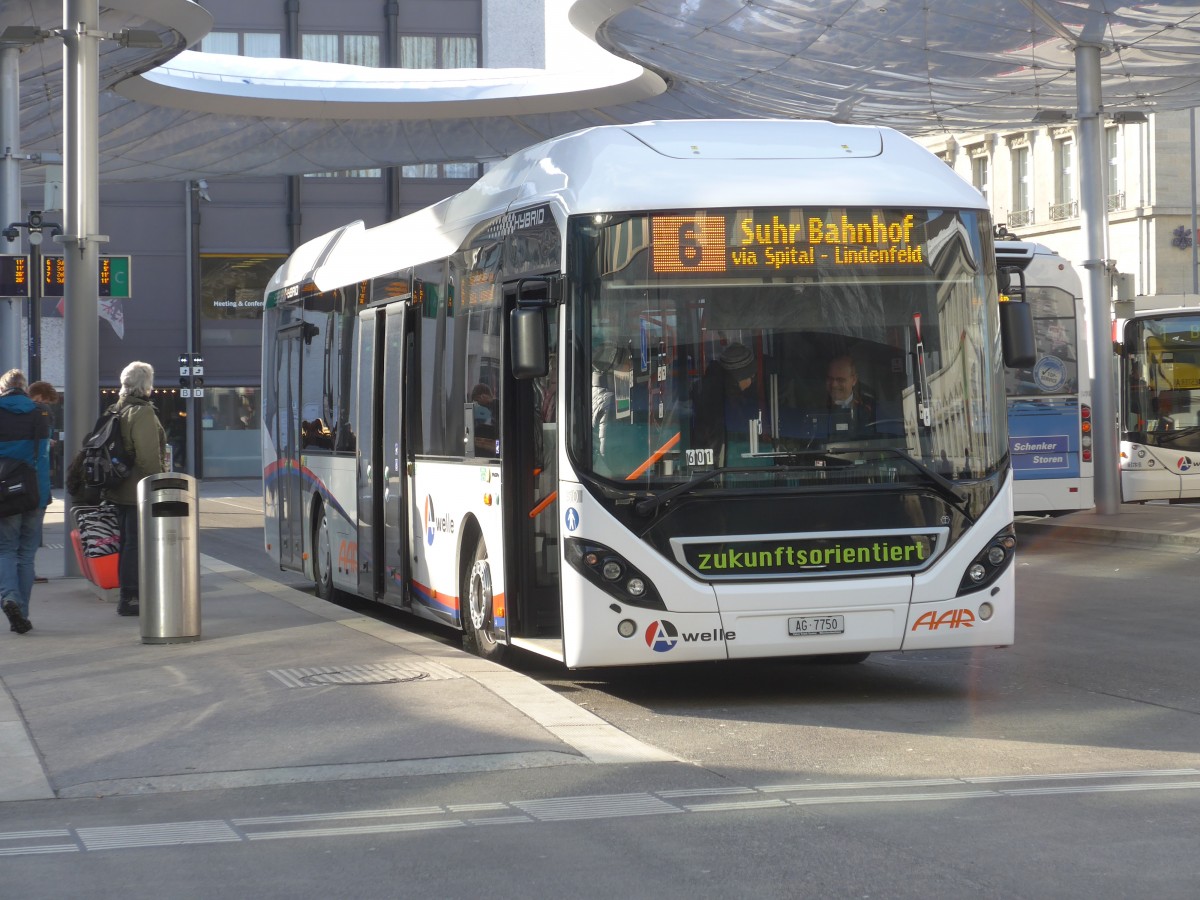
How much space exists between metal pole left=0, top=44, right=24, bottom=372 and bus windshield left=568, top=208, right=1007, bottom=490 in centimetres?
1725

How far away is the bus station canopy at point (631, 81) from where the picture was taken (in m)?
24.5

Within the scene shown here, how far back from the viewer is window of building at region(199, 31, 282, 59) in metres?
51.9

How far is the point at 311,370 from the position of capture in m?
16.2

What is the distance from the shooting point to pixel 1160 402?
27953 millimetres

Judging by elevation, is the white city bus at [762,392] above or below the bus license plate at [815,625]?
above

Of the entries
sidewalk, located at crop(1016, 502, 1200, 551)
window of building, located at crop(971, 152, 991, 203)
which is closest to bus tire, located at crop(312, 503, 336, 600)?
sidewalk, located at crop(1016, 502, 1200, 551)

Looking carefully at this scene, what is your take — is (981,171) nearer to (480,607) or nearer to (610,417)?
(480,607)

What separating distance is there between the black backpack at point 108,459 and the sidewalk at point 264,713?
1.49m

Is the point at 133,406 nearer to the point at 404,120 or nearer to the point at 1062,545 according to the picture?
the point at 1062,545

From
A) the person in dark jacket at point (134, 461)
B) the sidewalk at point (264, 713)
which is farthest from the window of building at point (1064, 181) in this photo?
the sidewalk at point (264, 713)

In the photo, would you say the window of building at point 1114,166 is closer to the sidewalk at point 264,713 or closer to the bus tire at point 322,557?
the bus tire at point 322,557

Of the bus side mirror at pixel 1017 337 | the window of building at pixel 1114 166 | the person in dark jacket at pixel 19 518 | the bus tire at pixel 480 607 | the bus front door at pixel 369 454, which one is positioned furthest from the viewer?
the window of building at pixel 1114 166

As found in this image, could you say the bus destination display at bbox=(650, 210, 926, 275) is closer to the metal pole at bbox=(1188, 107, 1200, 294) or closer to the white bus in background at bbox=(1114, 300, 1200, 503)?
the white bus in background at bbox=(1114, 300, 1200, 503)

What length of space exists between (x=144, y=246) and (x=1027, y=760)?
151 feet
